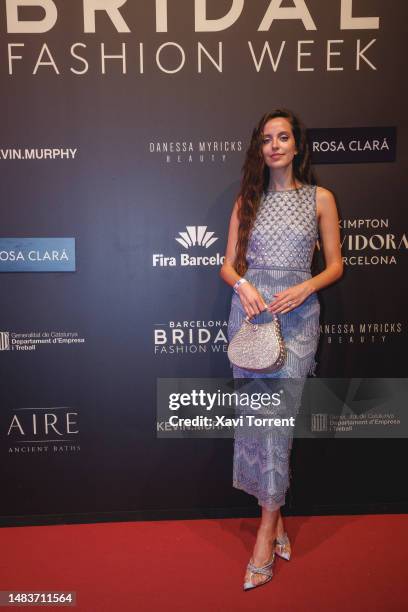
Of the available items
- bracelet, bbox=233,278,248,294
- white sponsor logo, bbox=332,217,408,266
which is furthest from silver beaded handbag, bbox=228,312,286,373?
white sponsor logo, bbox=332,217,408,266

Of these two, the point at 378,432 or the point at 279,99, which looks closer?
the point at 279,99

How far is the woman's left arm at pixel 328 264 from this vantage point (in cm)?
212

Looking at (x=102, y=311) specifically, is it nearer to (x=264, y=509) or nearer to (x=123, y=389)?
(x=123, y=389)

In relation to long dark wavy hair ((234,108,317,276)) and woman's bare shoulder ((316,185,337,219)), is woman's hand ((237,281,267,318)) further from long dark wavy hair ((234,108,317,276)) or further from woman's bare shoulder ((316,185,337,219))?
woman's bare shoulder ((316,185,337,219))

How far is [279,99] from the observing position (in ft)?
8.05

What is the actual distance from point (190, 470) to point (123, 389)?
589 mm

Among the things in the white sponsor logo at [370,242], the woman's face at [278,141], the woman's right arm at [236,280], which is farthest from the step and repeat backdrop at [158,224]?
the woman's face at [278,141]

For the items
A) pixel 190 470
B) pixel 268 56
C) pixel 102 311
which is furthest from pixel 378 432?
pixel 268 56

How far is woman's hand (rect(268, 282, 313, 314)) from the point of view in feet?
6.95

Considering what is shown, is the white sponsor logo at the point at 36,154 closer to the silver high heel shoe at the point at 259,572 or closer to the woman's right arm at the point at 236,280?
the woman's right arm at the point at 236,280

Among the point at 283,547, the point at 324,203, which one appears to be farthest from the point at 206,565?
the point at 324,203

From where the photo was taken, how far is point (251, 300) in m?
2.11

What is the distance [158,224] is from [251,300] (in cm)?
72

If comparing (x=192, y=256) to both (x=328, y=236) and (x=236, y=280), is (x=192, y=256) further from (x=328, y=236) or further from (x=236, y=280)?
(x=328, y=236)
